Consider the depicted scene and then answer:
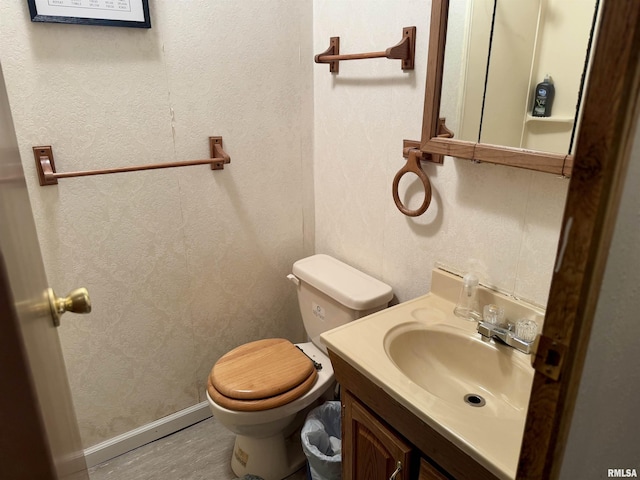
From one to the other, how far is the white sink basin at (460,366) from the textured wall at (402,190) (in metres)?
0.20

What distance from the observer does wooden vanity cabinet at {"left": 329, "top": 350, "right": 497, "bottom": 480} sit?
97 centimetres

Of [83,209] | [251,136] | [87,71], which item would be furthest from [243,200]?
[87,71]

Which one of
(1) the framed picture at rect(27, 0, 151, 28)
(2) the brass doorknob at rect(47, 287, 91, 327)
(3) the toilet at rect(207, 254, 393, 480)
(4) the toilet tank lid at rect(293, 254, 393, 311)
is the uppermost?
(1) the framed picture at rect(27, 0, 151, 28)

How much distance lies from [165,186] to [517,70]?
4.11 feet

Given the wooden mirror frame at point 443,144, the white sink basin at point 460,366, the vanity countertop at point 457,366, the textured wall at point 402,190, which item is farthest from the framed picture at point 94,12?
the white sink basin at point 460,366

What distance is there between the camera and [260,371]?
1.66m

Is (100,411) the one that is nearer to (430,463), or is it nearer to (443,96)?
(430,463)

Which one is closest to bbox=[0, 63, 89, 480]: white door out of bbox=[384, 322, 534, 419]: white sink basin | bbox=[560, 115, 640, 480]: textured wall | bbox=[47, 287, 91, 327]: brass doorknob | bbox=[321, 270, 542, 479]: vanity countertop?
bbox=[47, 287, 91, 327]: brass doorknob

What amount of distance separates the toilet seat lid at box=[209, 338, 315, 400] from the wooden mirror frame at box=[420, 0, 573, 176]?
0.90 meters

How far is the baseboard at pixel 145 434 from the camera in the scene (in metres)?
1.82

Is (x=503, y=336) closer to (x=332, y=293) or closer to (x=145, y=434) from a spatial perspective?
(x=332, y=293)

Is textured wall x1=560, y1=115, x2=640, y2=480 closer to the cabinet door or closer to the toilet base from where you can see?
the cabinet door

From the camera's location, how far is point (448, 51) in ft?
4.17

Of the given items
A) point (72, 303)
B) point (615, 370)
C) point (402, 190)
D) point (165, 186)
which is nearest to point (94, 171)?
point (165, 186)
